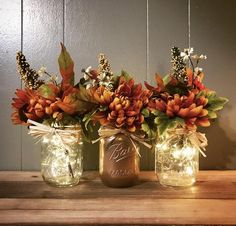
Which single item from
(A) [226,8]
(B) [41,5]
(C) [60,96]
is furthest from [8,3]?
(A) [226,8]

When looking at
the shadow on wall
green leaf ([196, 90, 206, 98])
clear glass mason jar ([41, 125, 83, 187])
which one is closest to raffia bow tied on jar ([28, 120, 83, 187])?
clear glass mason jar ([41, 125, 83, 187])

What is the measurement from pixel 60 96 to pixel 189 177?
1.39 feet

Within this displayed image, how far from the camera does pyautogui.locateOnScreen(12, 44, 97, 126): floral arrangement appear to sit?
0.82 metres

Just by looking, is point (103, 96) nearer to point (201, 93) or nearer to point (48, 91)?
point (48, 91)

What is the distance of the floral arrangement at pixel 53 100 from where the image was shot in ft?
2.71

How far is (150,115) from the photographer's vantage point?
857 millimetres

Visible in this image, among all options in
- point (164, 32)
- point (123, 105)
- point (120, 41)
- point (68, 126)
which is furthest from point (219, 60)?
point (68, 126)

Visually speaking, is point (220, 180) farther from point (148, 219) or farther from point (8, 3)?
point (8, 3)

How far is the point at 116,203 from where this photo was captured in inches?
29.6

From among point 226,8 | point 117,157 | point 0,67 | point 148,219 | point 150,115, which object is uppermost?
point 226,8

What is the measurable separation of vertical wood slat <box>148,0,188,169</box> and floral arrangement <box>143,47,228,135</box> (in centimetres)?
18

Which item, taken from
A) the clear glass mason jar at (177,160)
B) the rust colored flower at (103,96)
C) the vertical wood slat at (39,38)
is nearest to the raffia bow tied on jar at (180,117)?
the clear glass mason jar at (177,160)

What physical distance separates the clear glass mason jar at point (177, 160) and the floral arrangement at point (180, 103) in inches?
2.5

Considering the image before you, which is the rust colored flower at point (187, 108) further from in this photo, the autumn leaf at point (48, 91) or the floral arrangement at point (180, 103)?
the autumn leaf at point (48, 91)
